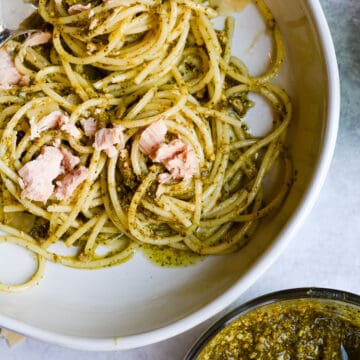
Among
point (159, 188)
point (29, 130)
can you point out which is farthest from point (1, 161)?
point (159, 188)

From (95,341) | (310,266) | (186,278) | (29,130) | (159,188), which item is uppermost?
(29,130)

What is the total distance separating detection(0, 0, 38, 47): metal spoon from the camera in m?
2.47

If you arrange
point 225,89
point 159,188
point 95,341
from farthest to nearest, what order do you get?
1. point 225,89
2. point 159,188
3. point 95,341

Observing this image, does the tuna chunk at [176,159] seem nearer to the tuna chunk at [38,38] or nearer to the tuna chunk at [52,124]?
the tuna chunk at [52,124]

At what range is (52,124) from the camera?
2430mm

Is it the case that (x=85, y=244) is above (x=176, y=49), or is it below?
below

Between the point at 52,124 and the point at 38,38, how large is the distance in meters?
0.39

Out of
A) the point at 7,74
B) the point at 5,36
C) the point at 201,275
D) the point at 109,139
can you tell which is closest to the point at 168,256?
the point at 201,275

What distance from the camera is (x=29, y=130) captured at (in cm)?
245

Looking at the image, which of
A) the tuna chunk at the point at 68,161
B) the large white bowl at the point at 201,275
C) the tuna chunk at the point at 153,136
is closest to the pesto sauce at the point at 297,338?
the large white bowl at the point at 201,275

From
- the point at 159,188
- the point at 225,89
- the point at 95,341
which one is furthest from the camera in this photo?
the point at 225,89

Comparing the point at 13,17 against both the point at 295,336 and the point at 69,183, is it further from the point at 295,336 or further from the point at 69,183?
the point at 295,336

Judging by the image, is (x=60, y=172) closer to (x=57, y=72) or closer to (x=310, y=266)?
(x=57, y=72)

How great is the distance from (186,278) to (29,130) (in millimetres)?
871
